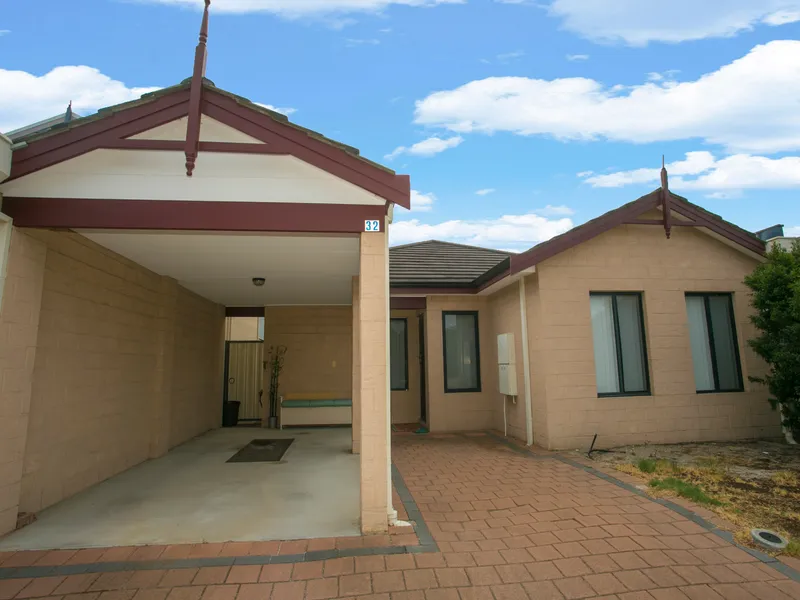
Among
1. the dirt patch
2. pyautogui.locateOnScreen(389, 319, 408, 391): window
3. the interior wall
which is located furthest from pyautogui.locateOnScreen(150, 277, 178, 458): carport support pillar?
the dirt patch

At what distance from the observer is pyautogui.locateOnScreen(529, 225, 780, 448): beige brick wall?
6.41m

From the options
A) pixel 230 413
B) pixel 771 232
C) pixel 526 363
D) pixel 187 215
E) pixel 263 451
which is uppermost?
pixel 771 232

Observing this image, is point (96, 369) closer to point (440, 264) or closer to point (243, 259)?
point (243, 259)

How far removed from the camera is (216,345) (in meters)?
9.59

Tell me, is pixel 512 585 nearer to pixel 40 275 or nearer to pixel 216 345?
pixel 40 275

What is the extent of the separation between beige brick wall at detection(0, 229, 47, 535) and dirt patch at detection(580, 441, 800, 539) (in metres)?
6.04

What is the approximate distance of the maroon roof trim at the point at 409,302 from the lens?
337 inches

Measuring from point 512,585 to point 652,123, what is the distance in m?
11.6

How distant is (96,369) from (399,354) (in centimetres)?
586

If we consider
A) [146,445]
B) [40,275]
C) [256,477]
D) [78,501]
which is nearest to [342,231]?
[40,275]

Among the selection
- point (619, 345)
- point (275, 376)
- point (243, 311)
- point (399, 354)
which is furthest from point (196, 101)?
point (243, 311)

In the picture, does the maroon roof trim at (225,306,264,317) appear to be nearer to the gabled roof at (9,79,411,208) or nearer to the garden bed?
the gabled roof at (9,79,411,208)

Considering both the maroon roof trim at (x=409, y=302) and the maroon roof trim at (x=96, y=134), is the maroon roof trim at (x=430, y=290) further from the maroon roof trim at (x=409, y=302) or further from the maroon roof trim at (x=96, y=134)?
the maroon roof trim at (x=96, y=134)

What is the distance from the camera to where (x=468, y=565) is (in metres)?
2.86
